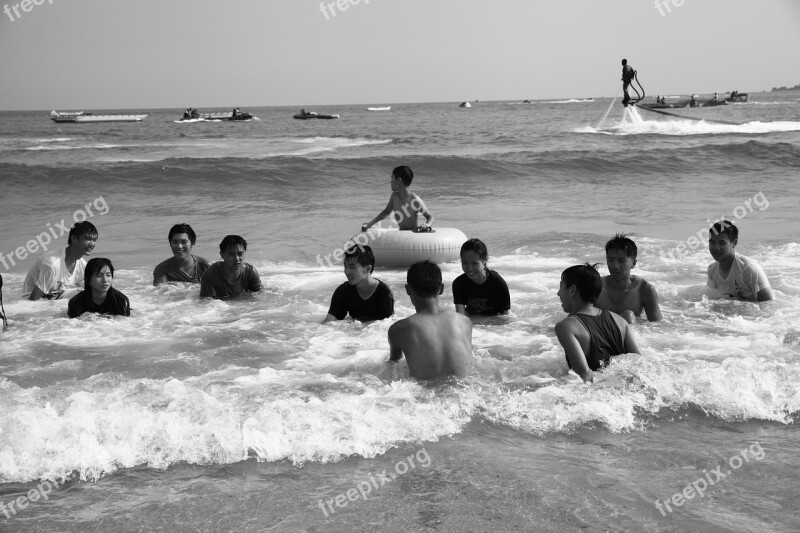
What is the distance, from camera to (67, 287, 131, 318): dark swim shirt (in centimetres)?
717

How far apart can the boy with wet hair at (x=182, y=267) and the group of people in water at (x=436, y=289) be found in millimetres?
11

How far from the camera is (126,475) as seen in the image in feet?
12.6

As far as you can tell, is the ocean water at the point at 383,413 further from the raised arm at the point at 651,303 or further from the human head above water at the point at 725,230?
the human head above water at the point at 725,230

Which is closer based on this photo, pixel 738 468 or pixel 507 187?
pixel 738 468

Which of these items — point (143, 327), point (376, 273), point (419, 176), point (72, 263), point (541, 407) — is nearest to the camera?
point (541, 407)

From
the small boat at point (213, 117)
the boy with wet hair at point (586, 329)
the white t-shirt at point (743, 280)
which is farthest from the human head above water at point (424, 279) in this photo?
the small boat at point (213, 117)

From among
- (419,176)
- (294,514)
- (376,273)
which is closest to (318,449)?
(294,514)

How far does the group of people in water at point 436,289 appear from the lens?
5.00m

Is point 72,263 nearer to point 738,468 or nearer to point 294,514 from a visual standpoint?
point 294,514

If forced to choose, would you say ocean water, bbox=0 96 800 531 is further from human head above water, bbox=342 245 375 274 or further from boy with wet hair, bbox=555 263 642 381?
human head above water, bbox=342 245 375 274

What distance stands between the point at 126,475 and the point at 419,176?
19.3 metres

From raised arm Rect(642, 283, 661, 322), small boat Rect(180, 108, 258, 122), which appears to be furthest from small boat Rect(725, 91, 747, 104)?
raised arm Rect(642, 283, 661, 322)

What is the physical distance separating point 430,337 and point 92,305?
152 inches

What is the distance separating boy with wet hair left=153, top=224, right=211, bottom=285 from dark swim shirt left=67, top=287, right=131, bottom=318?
48.5 inches
